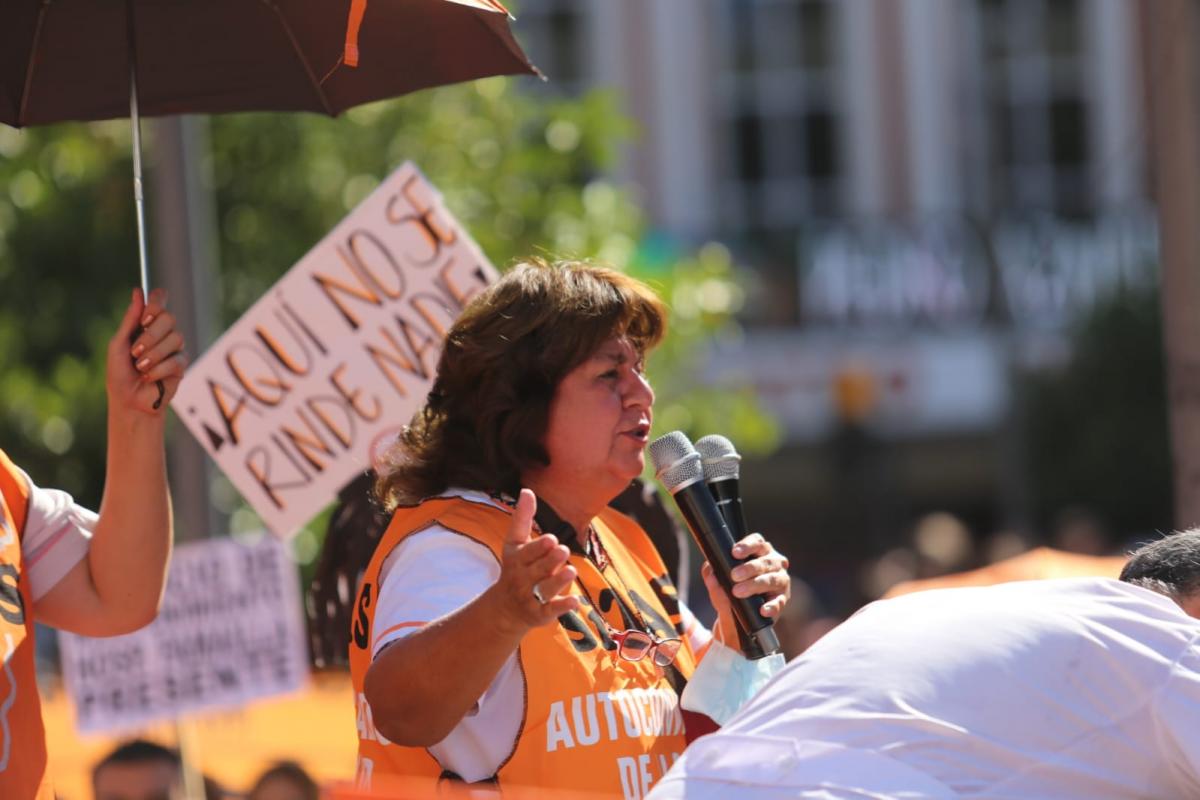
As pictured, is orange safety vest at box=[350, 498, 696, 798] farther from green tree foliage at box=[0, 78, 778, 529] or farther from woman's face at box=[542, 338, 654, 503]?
green tree foliage at box=[0, 78, 778, 529]

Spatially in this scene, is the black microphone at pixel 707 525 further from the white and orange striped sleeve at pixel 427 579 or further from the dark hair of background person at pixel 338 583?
the dark hair of background person at pixel 338 583

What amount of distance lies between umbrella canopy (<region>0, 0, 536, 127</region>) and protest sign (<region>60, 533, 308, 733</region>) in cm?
221

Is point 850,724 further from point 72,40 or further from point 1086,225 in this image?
point 1086,225

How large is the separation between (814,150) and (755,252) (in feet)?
6.51

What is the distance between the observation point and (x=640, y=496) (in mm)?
3711

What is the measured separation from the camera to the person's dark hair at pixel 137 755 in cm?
508

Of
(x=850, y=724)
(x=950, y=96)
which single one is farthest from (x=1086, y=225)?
(x=850, y=724)

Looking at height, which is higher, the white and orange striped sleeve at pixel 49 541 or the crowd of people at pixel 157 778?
the white and orange striped sleeve at pixel 49 541

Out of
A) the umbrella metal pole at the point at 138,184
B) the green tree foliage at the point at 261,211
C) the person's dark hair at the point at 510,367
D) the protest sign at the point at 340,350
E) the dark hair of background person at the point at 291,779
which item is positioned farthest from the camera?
the green tree foliage at the point at 261,211

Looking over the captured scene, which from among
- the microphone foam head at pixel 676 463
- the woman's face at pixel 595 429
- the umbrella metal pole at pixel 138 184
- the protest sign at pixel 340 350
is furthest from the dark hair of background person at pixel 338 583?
the microphone foam head at pixel 676 463

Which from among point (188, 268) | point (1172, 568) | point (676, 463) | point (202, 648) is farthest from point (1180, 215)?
point (188, 268)

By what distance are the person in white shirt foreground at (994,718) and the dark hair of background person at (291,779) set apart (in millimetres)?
3152

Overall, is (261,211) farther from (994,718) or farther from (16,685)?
(994,718)

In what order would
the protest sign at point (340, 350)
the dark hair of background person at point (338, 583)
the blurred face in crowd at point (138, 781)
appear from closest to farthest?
the dark hair of background person at point (338, 583)
the protest sign at point (340, 350)
the blurred face in crowd at point (138, 781)
